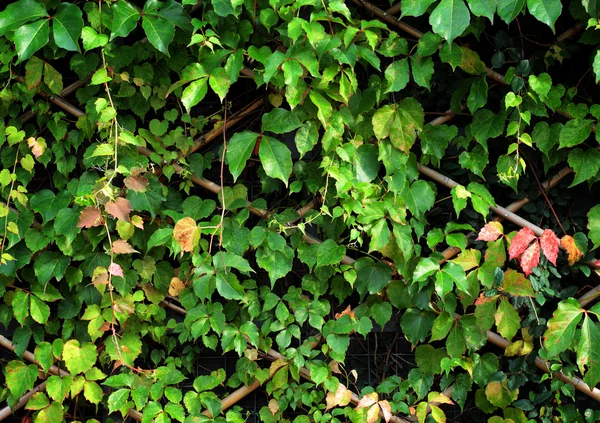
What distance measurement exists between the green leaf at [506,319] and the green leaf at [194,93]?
114 cm

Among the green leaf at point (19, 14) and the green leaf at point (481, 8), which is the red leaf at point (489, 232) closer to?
the green leaf at point (481, 8)

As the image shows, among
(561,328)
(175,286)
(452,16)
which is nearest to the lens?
(452,16)

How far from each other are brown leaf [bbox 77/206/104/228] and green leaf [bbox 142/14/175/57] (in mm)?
530

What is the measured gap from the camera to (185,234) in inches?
86.5

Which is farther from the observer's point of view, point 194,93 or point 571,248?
point 571,248

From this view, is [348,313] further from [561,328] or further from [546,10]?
[546,10]

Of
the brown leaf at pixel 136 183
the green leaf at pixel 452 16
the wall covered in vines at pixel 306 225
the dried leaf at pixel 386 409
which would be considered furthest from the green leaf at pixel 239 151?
the dried leaf at pixel 386 409

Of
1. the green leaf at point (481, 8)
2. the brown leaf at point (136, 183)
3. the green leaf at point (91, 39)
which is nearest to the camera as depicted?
the green leaf at point (481, 8)

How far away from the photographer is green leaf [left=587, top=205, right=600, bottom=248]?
2.30m

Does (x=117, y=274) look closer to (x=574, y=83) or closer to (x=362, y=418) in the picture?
(x=362, y=418)

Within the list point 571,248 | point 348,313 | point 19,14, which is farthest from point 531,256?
point 19,14

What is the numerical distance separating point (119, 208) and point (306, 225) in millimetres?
616

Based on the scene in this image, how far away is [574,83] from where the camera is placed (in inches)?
93.8

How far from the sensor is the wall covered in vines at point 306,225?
2211mm
